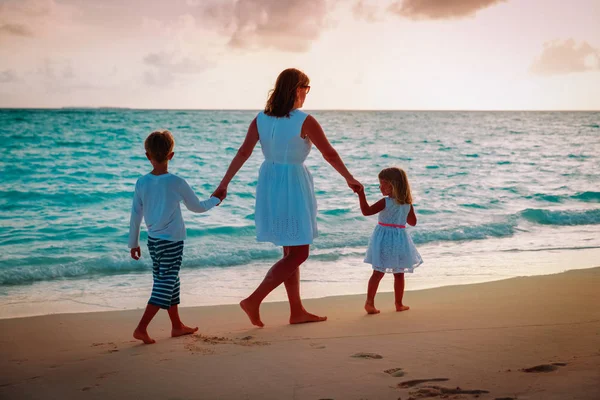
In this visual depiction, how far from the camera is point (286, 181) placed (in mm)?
4312

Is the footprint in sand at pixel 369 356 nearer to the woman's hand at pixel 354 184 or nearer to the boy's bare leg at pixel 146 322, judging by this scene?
the woman's hand at pixel 354 184

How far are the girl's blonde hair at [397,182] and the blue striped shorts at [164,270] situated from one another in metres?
1.72

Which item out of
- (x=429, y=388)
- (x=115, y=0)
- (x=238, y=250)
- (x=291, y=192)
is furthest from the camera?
(x=115, y=0)

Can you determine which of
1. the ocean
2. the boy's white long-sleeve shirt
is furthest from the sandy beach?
the ocean

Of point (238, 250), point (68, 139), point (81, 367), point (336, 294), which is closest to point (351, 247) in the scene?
point (238, 250)

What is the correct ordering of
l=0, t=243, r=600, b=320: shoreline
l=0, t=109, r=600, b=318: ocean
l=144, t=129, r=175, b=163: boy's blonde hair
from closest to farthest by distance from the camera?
l=144, t=129, r=175, b=163: boy's blonde hair < l=0, t=243, r=600, b=320: shoreline < l=0, t=109, r=600, b=318: ocean

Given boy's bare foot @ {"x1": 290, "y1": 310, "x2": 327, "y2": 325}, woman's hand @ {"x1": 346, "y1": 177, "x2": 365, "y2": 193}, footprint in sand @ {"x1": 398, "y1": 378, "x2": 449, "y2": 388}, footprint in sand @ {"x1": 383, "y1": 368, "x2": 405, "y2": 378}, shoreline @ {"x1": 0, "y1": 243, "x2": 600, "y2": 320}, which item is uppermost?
woman's hand @ {"x1": 346, "y1": 177, "x2": 365, "y2": 193}

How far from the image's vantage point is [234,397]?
3.01 metres

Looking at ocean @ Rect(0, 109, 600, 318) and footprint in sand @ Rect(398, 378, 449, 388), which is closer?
footprint in sand @ Rect(398, 378, 449, 388)

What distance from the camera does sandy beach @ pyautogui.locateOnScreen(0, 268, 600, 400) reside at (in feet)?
10.00

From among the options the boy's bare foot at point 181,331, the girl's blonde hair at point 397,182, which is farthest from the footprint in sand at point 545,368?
the boy's bare foot at point 181,331

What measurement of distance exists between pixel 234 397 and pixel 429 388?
3.10 feet

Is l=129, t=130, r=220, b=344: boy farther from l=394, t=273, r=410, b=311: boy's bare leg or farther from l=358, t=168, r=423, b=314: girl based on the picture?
l=394, t=273, r=410, b=311: boy's bare leg

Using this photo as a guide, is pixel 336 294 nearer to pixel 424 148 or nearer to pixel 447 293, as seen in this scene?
pixel 447 293
